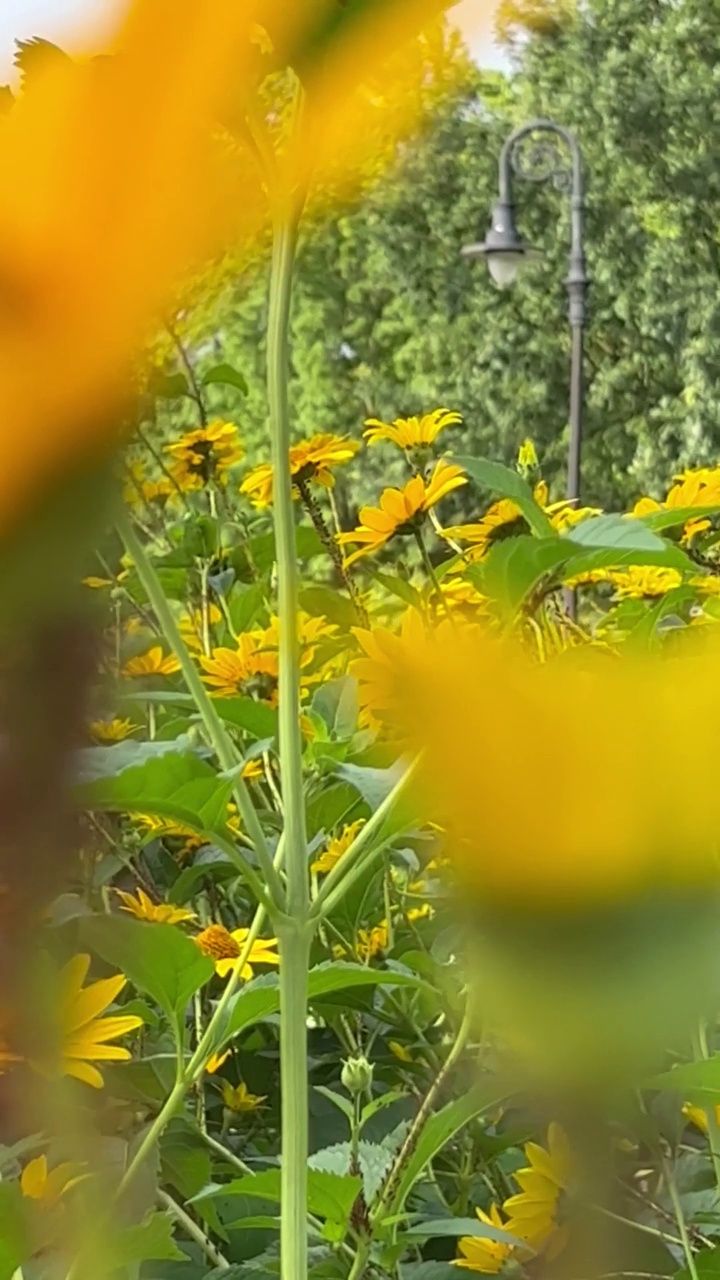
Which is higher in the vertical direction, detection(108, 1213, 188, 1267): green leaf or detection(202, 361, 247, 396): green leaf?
detection(202, 361, 247, 396): green leaf

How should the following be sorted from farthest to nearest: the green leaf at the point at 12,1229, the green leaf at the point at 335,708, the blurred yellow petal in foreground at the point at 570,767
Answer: the green leaf at the point at 335,708, the green leaf at the point at 12,1229, the blurred yellow petal in foreground at the point at 570,767

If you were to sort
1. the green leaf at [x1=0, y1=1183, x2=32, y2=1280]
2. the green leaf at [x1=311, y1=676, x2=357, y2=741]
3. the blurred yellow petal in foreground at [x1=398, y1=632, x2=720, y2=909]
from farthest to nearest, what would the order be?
the green leaf at [x1=311, y1=676, x2=357, y2=741] < the green leaf at [x1=0, y1=1183, x2=32, y2=1280] < the blurred yellow petal in foreground at [x1=398, y1=632, x2=720, y2=909]

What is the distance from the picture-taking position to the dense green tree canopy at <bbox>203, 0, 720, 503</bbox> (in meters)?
0.12

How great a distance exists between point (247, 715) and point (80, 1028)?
0.37 feet

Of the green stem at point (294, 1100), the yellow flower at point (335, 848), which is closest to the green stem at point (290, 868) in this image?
the green stem at point (294, 1100)

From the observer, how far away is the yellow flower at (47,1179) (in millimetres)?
99

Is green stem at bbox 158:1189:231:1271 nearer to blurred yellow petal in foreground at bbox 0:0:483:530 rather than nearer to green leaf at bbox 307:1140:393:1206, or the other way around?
green leaf at bbox 307:1140:393:1206

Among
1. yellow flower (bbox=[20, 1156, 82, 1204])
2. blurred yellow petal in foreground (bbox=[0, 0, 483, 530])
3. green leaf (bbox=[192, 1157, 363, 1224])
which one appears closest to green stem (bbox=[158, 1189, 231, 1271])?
green leaf (bbox=[192, 1157, 363, 1224])

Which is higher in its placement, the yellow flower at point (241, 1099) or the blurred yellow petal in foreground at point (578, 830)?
the blurred yellow petal in foreground at point (578, 830)

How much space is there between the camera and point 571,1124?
7 centimetres

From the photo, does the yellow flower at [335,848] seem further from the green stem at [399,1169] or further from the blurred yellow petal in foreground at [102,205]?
the blurred yellow petal in foreground at [102,205]

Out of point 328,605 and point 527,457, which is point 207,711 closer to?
point 328,605

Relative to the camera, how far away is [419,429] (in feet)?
0.97

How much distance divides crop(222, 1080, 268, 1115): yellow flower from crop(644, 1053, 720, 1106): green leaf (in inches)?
6.4
